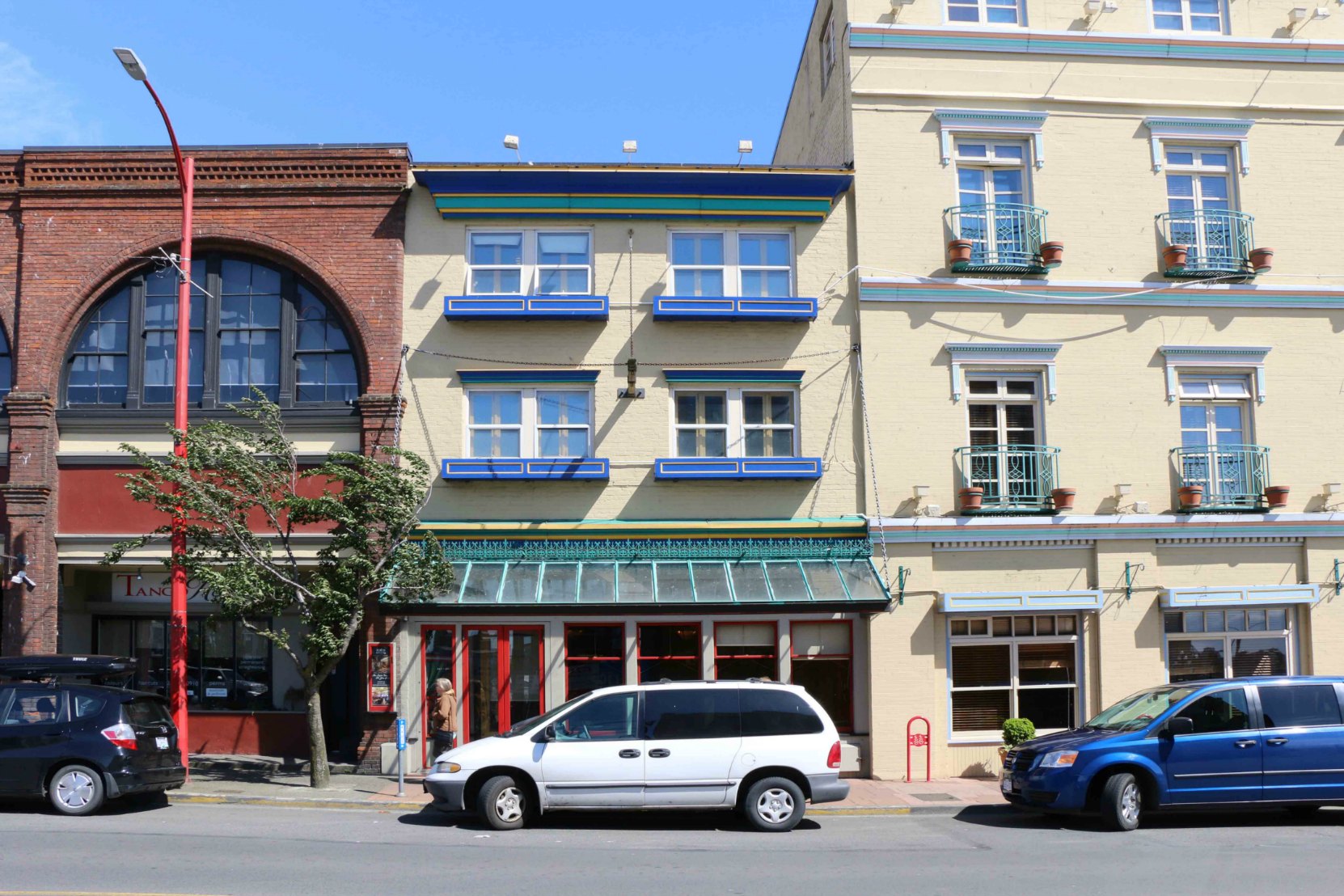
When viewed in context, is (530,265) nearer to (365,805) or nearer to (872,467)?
(872,467)

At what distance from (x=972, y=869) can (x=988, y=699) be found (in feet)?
24.9

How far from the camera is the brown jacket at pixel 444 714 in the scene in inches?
655

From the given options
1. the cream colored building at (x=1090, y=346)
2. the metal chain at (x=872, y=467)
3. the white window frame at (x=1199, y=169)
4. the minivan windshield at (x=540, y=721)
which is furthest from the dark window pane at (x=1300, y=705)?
the white window frame at (x=1199, y=169)

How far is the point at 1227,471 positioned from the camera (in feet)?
62.4

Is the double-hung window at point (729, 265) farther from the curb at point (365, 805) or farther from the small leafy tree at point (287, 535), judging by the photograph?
the curb at point (365, 805)

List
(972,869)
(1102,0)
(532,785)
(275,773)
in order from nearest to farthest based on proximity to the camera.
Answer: (972,869), (532,785), (275,773), (1102,0)

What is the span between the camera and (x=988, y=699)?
1827 cm

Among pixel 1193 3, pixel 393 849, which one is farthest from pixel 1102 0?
pixel 393 849

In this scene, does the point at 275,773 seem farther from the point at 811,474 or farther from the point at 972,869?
the point at 972,869

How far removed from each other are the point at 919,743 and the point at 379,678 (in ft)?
26.7

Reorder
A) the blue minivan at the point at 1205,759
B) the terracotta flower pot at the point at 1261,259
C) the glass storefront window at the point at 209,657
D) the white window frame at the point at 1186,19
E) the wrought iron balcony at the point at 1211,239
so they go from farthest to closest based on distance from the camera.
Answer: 1. the white window frame at the point at 1186,19
2. the glass storefront window at the point at 209,657
3. the wrought iron balcony at the point at 1211,239
4. the terracotta flower pot at the point at 1261,259
5. the blue minivan at the point at 1205,759

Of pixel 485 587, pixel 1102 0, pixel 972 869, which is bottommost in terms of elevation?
pixel 972 869

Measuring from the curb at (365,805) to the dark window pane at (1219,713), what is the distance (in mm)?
2780

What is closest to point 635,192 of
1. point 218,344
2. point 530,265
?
point 530,265
